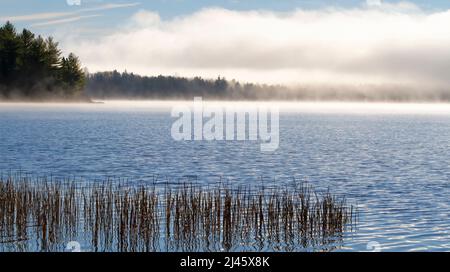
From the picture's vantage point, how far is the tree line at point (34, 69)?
133500 millimetres

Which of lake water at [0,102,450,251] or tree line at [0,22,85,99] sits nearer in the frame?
lake water at [0,102,450,251]

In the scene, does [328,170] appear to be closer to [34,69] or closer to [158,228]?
[158,228]

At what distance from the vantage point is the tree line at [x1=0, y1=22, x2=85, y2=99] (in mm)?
133500

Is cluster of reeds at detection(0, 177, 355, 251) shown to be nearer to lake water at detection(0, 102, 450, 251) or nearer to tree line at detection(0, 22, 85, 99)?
lake water at detection(0, 102, 450, 251)

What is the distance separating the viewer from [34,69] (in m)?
138

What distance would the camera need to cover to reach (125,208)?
1817 cm

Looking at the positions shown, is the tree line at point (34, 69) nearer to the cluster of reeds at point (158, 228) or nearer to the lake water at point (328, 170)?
the lake water at point (328, 170)

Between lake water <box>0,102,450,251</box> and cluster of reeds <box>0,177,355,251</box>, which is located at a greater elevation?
cluster of reeds <box>0,177,355,251</box>

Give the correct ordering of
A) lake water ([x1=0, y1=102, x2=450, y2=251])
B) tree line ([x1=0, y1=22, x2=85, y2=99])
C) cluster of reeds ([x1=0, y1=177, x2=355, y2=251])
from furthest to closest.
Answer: tree line ([x1=0, y1=22, x2=85, y2=99])
lake water ([x1=0, y1=102, x2=450, y2=251])
cluster of reeds ([x1=0, y1=177, x2=355, y2=251])

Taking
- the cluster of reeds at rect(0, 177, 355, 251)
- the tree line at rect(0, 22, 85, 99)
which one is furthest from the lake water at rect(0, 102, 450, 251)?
the tree line at rect(0, 22, 85, 99)

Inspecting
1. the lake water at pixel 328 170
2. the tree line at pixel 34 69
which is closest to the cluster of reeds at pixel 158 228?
the lake water at pixel 328 170

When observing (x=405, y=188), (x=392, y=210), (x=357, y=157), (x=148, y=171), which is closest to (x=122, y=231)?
(x=392, y=210)

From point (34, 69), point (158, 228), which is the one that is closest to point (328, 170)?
point (158, 228)
